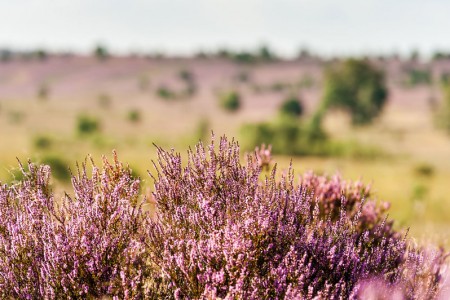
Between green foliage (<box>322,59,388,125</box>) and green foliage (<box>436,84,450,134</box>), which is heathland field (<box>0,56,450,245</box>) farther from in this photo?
green foliage (<box>322,59,388,125</box>)

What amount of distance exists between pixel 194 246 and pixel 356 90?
328ft

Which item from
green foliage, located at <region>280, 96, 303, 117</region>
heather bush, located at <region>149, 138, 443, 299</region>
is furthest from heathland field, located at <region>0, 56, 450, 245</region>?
heather bush, located at <region>149, 138, 443, 299</region>

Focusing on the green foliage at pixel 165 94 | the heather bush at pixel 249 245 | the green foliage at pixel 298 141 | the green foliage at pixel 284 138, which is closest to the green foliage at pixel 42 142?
the green foliage at pixel 298 141

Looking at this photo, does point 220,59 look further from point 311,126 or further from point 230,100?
point 311,126

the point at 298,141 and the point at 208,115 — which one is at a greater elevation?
the point at 208,115

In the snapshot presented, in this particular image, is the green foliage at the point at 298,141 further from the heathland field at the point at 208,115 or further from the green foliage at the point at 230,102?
the green foliage at the point at 230,102

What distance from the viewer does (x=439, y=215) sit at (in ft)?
119

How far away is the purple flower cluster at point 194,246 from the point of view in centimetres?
556

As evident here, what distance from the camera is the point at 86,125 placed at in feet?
244

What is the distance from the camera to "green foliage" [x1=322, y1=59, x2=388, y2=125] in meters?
99.4

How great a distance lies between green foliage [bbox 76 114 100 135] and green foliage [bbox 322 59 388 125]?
4057 cm

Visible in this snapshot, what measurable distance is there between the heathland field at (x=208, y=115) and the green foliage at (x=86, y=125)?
6.9 inches

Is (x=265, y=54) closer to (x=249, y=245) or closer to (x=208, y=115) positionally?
(x=208, y=115)

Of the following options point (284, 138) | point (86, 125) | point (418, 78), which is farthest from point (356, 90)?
point (86, 125)
